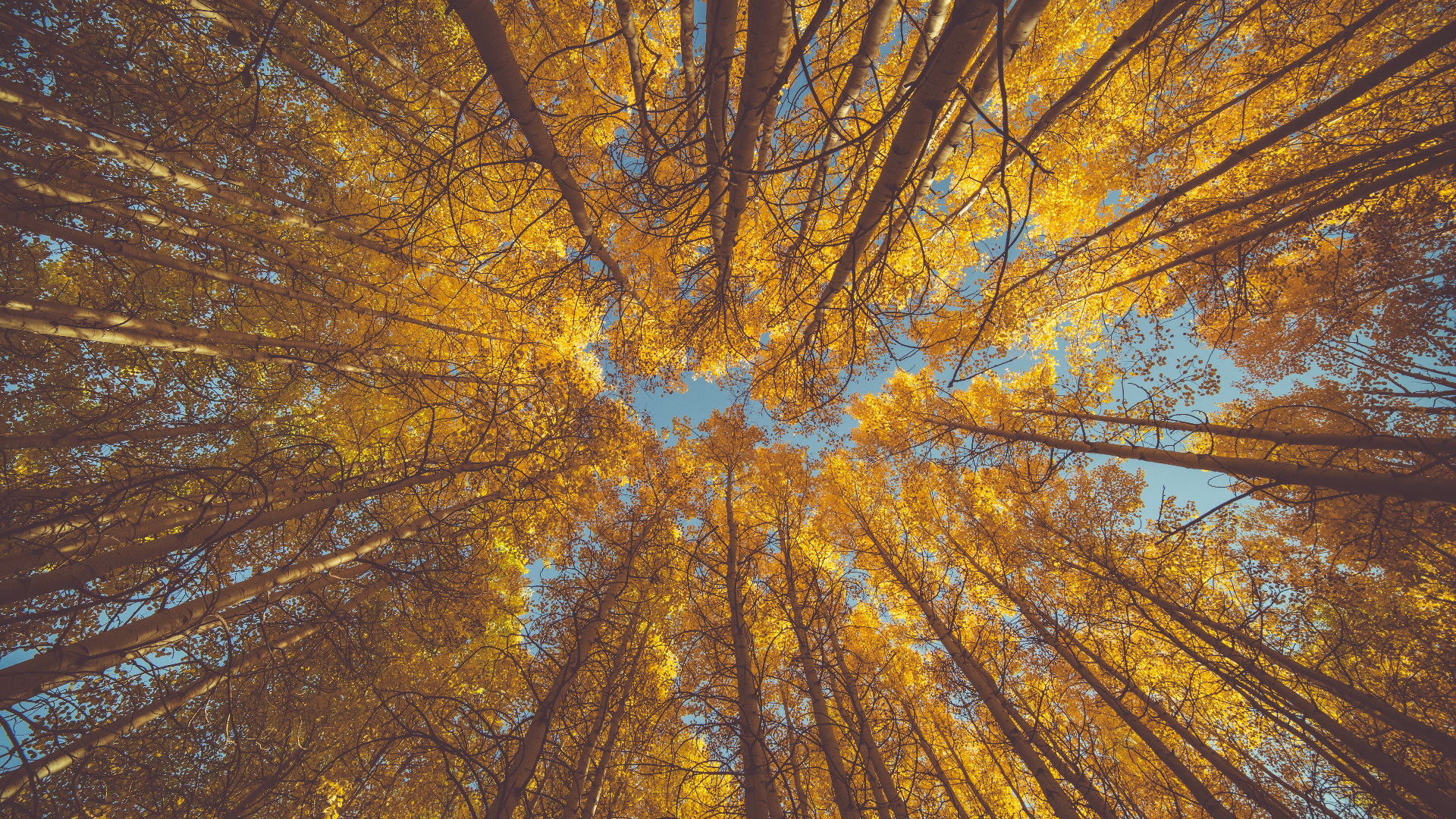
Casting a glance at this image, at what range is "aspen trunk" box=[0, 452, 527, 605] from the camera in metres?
2.46

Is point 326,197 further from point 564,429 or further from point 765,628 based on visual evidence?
point 765,628

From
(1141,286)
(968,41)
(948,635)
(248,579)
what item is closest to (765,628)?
(948,635)

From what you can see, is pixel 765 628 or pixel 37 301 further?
pixel 765 628

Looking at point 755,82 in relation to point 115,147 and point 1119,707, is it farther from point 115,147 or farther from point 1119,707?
point 1119,707

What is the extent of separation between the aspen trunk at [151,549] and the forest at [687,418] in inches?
1.7

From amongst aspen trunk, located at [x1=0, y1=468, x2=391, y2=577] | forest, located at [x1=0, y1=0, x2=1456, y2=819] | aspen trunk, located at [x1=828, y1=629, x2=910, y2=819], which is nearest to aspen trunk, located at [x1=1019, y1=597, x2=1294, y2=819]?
forest, located at [x1=0, y1=0, x2=1456, y2=819]

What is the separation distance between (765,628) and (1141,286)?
304 inches

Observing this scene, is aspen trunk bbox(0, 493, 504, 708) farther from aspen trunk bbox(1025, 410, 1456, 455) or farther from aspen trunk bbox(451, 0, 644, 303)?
aspen trunk bbox(1025, 410, 1456, 455)

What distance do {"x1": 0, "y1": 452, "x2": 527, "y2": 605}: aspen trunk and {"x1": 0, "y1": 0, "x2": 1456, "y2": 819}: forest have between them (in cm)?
4

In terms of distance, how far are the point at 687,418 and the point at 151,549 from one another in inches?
274

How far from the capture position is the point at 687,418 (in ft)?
29.9

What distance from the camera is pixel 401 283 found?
6.79m

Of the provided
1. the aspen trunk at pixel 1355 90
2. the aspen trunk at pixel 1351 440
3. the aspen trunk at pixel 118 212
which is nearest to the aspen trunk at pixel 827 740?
the aspen trunk at pixel 1351 440

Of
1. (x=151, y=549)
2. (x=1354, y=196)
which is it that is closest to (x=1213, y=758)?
(x=1354, y=196)
